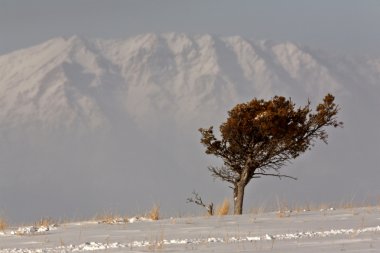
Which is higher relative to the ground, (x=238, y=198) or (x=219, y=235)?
(x=238, y=198)

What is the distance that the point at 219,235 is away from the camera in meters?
17.0

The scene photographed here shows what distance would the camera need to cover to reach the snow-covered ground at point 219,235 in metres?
13.7

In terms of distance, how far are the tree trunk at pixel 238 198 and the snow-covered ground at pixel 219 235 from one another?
7883mm

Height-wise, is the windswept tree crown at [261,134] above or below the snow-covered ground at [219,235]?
above

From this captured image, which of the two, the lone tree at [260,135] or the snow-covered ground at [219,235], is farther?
the lone tree at [260,135]

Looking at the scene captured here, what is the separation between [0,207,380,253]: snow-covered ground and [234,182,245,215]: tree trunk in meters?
7.88

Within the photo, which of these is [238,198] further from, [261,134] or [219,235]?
[219,235]

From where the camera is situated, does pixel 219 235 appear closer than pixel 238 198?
Yes

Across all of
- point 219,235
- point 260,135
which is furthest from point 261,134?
point 219,235

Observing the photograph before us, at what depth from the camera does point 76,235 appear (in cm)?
1791

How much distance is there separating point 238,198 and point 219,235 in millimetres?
14717

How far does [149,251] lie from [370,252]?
11.8 ft

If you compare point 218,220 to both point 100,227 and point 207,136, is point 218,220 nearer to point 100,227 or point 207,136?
point 100,227

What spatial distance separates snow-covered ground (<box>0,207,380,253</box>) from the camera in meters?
13.7
